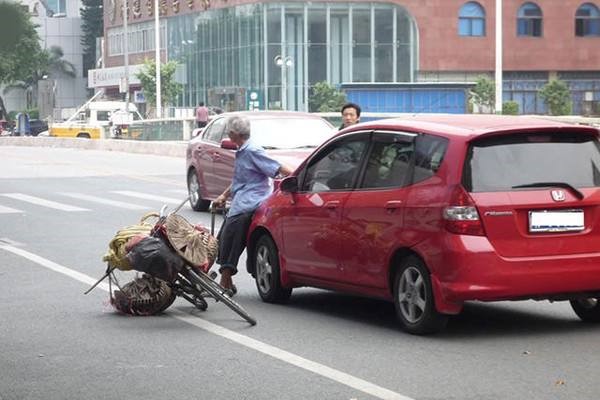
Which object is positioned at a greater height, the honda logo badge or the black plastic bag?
the honda logo badge

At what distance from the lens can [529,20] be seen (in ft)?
241

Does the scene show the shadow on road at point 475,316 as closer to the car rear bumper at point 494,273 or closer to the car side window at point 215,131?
the car rear bumper at point 494,273

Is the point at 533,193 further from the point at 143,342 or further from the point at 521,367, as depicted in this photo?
the point at 143,342

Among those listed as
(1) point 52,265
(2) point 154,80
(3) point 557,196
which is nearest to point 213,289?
(3) point 557,196

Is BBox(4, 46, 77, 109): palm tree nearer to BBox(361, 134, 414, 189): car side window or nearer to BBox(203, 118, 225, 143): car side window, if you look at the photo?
BBox(361, 134, 414, 189): car side window

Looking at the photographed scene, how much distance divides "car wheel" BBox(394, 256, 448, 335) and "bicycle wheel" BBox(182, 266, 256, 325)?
3.75ft

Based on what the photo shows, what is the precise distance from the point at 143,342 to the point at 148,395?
6.19 ft

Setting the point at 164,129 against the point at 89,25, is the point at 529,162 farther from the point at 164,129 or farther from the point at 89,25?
the point at 164,129

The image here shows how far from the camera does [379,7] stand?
→ 71.0 m

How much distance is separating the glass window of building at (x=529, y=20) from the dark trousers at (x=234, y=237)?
65.0 m

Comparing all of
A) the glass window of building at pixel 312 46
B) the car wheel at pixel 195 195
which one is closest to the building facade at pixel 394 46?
the glass window of building at pixel 312 46

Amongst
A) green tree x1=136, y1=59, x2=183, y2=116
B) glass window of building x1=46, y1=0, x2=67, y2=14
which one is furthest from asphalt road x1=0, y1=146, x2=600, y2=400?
green tree x1=136, y1=59, x2=183, y2=116

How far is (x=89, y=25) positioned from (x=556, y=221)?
5381 millimetres

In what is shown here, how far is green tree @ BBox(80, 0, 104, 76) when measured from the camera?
10.1 feet
